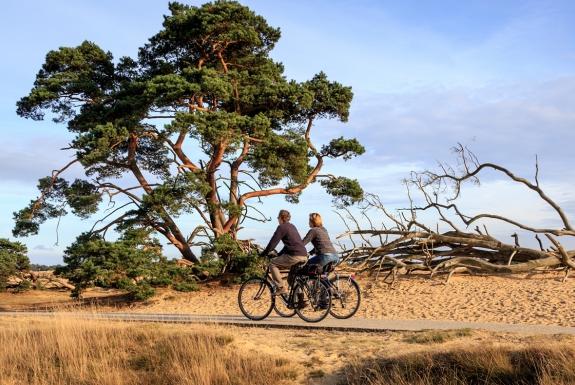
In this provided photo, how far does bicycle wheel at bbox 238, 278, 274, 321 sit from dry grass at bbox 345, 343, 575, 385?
426 cm

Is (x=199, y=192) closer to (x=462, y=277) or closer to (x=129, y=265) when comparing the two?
(x=129, y=265)

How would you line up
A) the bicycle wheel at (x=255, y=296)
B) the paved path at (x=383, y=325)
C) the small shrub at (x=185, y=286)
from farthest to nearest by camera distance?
the small shrub at (x=185, y=286) < the bicycle wheel at (x=255, y=296) < the paved path at (x=383, y=325)

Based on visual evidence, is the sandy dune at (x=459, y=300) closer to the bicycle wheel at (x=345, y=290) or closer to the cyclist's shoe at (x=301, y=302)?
the bicycle wheel at (x=345, y=290)

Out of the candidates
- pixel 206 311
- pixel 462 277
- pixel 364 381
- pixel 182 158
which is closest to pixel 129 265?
pixel 206 311

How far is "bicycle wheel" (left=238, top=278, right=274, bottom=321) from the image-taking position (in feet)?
42.4

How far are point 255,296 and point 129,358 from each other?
307 cm

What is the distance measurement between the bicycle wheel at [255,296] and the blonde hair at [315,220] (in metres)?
1.61

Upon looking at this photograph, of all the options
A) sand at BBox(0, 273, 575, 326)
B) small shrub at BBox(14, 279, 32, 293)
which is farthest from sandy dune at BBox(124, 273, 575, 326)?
small shrub at BBox(14, 279, 32, 293)

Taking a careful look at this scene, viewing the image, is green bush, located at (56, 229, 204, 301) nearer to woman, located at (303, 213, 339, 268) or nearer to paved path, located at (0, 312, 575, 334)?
paved path, located at (0, 312, 575, 334)

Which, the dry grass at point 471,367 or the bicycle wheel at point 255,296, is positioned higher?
the bicycle wheel at point 255,296

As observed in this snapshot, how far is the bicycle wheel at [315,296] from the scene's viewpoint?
12.4 m

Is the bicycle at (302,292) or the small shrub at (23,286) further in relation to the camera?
the small shrub at (23,286)

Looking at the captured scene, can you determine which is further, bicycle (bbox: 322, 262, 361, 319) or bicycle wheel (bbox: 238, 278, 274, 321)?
bicycle wheel (bbox: 238, 278, 274, 321)

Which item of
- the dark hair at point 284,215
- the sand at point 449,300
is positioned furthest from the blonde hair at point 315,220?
the sand at point 449,300
